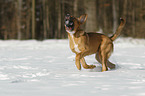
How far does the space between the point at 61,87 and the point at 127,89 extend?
858 mm

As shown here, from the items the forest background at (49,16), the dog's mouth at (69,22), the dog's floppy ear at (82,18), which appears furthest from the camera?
the forest background at (49,16)

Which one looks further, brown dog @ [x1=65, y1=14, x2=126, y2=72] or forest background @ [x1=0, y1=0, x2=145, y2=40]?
forest background @ [x1=0, y1=0, x2=145, y2=40]

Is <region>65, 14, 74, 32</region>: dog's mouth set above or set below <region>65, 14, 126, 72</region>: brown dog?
above

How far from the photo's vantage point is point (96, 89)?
2963 millimetres

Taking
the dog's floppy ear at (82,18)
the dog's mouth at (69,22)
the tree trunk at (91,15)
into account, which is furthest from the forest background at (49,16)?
the dog's mouth at (69,22)

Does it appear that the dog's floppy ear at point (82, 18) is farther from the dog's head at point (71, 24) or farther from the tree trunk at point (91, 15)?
the tree trunk at point (91, 15)

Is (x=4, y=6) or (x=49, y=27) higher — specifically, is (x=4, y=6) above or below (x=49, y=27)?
above

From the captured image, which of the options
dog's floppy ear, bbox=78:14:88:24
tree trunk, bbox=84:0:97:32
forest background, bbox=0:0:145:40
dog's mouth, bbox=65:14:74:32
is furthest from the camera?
forest background, bbox=0:0:145:40

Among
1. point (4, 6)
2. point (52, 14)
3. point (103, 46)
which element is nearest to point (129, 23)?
point (52, 14)

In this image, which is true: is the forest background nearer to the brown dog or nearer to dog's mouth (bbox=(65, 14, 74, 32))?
the brown dog

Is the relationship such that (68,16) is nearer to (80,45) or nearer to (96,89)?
(80,45)

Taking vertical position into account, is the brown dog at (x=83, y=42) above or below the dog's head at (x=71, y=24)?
below

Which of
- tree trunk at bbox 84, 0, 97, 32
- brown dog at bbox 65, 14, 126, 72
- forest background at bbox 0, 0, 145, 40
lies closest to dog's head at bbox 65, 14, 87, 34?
brown dog at bbox 65, 14, 126, 72

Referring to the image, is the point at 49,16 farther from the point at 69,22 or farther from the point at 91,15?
the point at 69,22
